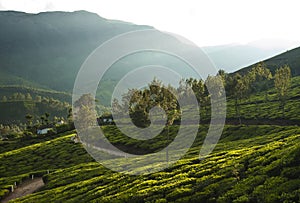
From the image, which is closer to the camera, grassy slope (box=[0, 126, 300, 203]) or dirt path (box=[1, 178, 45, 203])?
grassy slope (box=[0, 126, 300, 203])

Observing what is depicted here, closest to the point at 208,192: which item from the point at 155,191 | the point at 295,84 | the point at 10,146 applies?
the point at 155,191

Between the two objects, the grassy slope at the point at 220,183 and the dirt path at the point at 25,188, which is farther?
the dirt path at the point at 25,188

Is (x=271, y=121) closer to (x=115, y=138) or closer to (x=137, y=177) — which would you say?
(x=115, y=138)

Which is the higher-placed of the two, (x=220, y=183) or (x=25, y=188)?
(x=220, y=183)

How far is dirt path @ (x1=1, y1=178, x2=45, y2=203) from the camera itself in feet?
178

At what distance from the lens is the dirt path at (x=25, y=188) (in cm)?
5417

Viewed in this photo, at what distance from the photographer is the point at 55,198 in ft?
126

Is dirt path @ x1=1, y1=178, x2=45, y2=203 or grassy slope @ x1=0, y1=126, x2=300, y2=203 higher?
grassy slope @ x1=0, y1=126, x2=300, y2=203

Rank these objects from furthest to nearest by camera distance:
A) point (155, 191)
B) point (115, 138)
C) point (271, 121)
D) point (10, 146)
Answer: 1. point (10, 146)
2. point (115, 138)
3. point (271, 121)
4. point (155, 191)

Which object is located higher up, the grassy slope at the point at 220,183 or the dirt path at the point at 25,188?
the grassy slope at the point at 220,183

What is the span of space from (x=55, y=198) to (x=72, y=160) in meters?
43.3

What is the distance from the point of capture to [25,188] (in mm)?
58156

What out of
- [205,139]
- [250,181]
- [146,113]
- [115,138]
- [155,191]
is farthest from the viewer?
[115,138]

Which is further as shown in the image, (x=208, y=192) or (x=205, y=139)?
(x=205, y=139)
